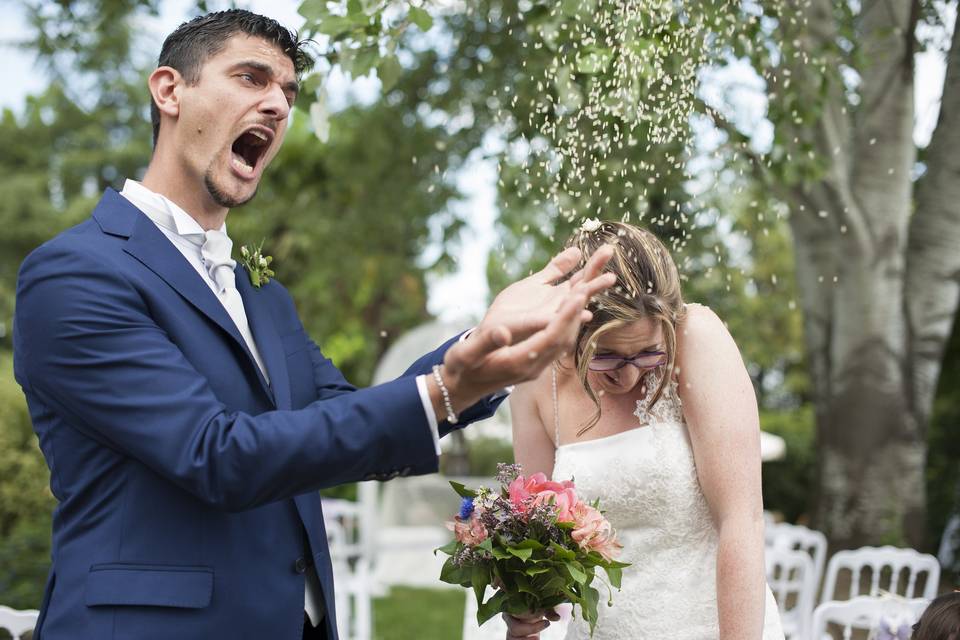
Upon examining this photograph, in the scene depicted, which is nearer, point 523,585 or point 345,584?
point 523,585

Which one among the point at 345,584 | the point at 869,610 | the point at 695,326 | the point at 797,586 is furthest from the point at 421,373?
the point at 345,584

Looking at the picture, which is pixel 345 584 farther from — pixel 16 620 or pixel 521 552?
pixel 521 552

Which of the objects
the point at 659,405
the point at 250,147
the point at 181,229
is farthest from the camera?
the point at 659,405

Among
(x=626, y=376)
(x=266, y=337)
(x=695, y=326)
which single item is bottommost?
(x=266, y=337)

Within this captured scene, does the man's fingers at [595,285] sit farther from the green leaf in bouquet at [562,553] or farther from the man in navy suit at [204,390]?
the green leaf in bouquet at [562,553]

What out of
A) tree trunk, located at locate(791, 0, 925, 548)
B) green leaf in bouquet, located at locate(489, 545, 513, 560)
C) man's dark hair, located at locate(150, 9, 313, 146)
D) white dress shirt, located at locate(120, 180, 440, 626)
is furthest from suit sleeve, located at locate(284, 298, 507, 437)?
tree trunk, located at locate(791, 0, 925, 548)

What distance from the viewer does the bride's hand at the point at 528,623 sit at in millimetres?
2377

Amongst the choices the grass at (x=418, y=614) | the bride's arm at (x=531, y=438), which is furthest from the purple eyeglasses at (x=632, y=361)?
the grass at (x=418, y=614)

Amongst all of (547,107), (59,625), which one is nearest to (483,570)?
(59,625)

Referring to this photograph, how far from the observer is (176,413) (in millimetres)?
1682

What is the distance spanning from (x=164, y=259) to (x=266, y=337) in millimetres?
301

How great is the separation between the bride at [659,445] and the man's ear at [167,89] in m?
1.09

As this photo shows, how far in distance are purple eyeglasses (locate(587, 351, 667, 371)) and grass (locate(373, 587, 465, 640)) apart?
7091mm

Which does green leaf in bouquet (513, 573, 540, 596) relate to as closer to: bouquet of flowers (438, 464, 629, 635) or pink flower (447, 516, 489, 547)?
bouquet of flowers (438, 464, 629, 635)
